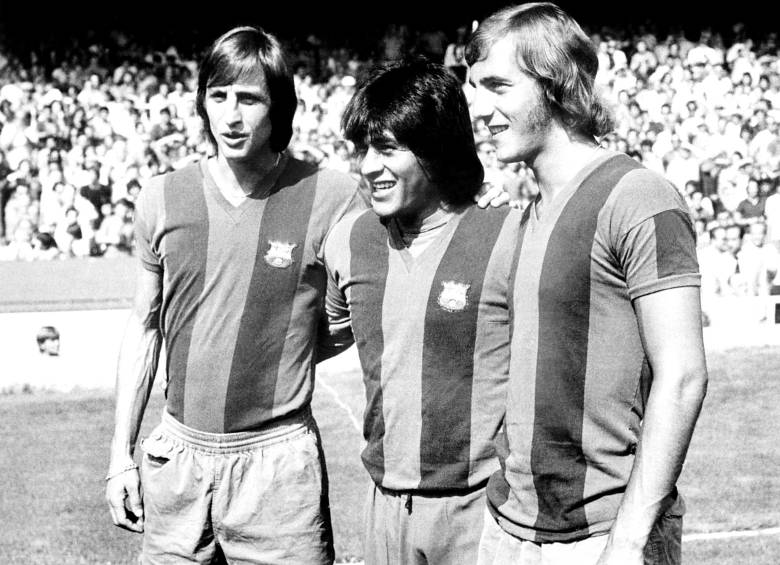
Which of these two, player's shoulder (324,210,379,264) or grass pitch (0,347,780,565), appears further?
grass pitch (0,347,780,565)

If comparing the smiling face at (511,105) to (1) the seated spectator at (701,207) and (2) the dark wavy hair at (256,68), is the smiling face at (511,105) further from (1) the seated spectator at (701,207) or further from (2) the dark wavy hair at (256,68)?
(1) the seated spectator at (701,207)

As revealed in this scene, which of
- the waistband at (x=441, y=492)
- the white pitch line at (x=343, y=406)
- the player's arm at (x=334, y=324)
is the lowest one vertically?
the white pitch line at (x=343, y=406)

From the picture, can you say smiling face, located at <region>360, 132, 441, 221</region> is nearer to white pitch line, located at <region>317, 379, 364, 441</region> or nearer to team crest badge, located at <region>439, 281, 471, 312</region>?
team crest badge, located at <region>439, 281, 471, 312</region>

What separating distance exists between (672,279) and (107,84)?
16.5 meters

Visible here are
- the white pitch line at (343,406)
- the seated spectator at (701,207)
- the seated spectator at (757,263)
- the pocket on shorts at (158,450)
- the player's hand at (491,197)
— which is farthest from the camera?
the seated spectator at (701,207)

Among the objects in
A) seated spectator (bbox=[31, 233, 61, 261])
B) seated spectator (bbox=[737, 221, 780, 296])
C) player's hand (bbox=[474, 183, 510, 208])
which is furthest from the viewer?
seated spectator (bbox=[31, 233, 61, 261])

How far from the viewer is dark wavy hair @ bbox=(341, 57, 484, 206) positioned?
2689 mm

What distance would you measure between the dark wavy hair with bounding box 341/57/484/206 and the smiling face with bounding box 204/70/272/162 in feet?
1.07

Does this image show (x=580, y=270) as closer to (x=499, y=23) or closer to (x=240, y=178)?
(x=499, y=23)

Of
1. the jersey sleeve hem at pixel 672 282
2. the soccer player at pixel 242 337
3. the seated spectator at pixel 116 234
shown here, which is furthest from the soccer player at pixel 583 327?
the seated spectator at pixel 116 234

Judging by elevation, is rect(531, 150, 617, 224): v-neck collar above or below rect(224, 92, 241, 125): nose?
above

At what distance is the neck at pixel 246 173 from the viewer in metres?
3.07

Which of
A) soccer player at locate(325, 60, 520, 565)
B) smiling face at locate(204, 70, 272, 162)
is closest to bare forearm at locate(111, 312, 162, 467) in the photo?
smiling face at locate(204, 70, 272, 162)

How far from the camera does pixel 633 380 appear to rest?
2.09 meters
